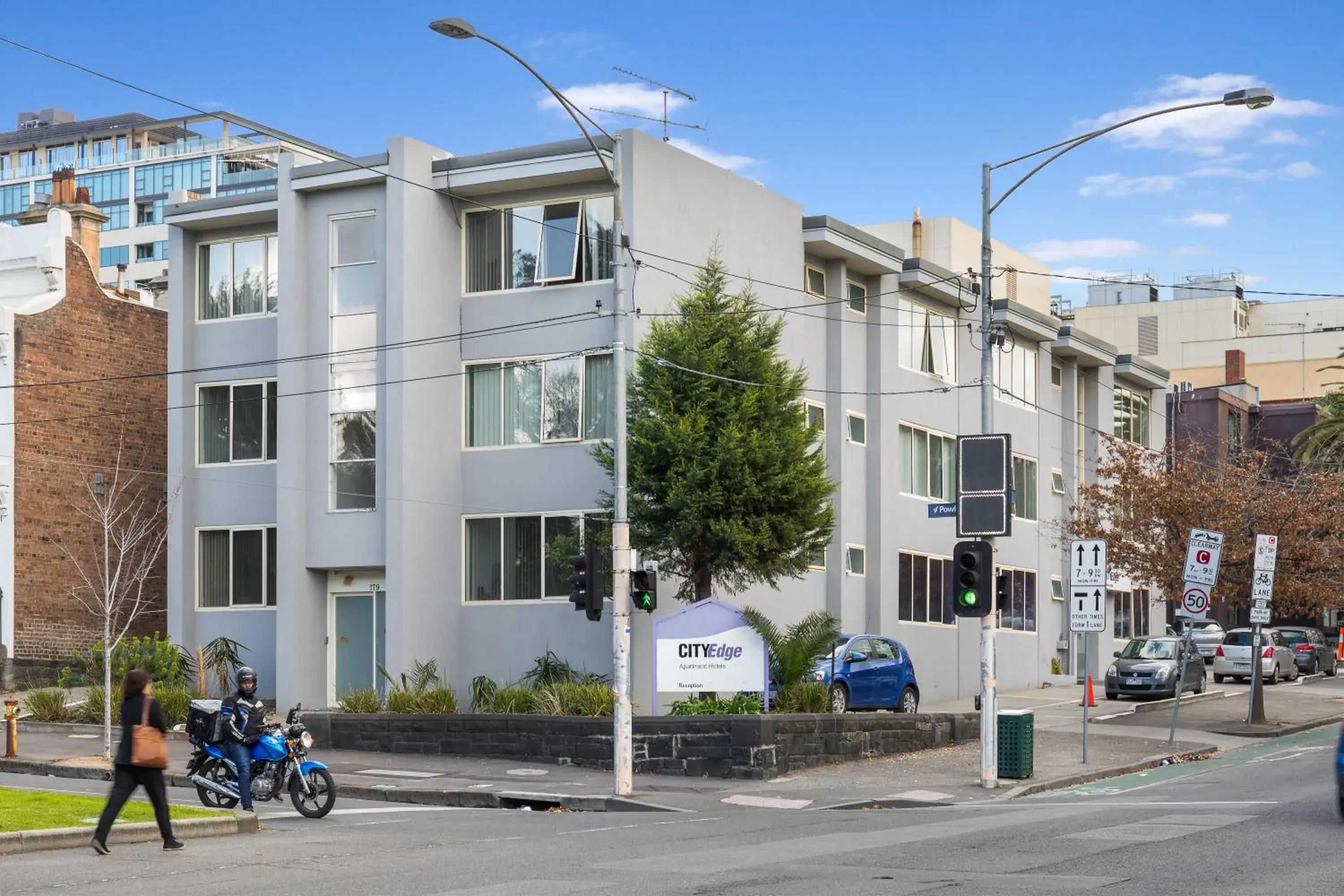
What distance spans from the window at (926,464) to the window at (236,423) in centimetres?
1377

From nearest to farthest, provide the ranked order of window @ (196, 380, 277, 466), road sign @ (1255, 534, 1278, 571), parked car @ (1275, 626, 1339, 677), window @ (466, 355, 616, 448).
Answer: window @ (466, 355, 616, 448), road sign @ (1255, 534, 1278, 571), window @ (196, 380, 277, 466), parked car @ (1275, 626, 1339, 677)

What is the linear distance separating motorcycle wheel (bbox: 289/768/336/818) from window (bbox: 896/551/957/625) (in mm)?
20325

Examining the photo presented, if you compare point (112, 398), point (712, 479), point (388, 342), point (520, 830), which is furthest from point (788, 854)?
point (112, 398)

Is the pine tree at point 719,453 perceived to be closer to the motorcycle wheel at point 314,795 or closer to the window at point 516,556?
the window at point 516,556

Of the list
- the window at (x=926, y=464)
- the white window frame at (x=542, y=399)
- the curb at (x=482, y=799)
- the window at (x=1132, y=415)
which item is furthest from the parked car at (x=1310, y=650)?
the curb at (x=482, y=799)

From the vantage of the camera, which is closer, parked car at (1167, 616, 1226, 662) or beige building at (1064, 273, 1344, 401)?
parked car at (1167, 616, 1226, 662)

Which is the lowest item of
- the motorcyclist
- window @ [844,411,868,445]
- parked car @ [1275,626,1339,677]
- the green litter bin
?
parked car @ [1275,626,1339,677]

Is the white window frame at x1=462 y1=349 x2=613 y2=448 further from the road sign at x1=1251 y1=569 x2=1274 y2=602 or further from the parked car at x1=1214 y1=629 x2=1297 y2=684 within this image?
the parked car at x1=1214 y1=629 x2=1297 y2=684

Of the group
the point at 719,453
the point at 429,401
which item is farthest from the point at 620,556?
the point at 429,401

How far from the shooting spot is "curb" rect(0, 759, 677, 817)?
828 inches

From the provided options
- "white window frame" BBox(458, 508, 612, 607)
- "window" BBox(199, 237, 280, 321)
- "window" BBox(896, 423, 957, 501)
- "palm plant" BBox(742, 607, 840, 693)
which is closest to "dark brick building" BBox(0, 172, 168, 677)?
"window" BBox(199, 237, 280, 321)

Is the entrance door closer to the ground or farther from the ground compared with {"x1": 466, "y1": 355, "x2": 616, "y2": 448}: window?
closer to the ground

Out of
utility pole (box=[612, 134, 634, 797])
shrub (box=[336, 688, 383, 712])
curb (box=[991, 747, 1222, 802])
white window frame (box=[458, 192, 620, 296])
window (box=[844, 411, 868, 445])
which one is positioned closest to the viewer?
utility pole (box=[612, 134, 634, 797])

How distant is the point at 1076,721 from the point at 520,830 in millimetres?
17337
